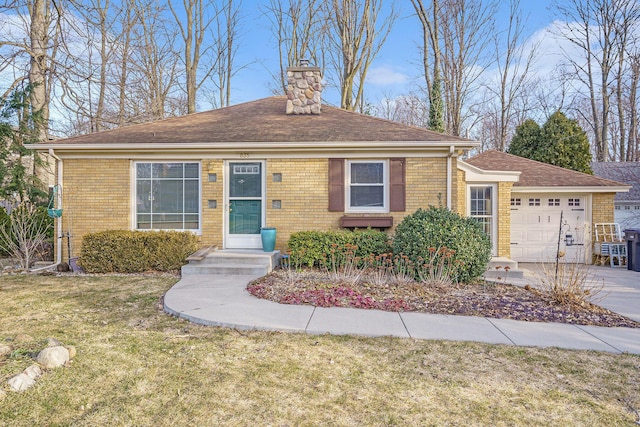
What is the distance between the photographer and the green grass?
2.49 metres

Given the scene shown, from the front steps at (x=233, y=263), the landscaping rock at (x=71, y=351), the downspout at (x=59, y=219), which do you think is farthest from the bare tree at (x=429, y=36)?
the landscaping rock at (x=71, y=351)

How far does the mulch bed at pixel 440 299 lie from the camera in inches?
196

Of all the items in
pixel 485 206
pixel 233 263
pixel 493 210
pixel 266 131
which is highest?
pixel 266 131

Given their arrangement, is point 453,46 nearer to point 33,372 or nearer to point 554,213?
point 554,213

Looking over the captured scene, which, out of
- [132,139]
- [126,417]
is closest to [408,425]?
[126,417]

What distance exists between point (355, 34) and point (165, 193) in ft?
42.3

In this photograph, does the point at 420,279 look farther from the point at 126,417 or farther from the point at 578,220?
the point at 578,220

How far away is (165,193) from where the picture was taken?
8.95 m

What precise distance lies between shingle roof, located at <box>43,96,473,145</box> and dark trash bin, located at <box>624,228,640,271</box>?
5706mm

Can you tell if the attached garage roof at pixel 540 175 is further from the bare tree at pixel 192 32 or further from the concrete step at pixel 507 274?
the bare tree at pixel 192 32

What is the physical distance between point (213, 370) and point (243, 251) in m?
5.38

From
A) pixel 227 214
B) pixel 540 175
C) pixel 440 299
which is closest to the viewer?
pixel 440 299

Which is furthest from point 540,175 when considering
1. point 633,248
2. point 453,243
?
point 453,243

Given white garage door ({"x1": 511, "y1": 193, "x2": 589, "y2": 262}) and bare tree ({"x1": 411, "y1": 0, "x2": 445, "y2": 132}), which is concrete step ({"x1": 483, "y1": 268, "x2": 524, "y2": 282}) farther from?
bare tree ({"x1": 411, "y1": 0, "x2": 445, "y2": 132})
